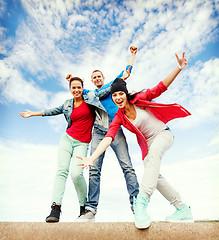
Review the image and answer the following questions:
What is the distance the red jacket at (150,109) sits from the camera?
3.40 metres

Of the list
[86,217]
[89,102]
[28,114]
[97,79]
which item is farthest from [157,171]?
[28,114]

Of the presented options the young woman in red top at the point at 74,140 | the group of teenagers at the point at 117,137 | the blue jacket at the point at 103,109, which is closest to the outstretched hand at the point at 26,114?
the group of teenagers at the point at 117,137

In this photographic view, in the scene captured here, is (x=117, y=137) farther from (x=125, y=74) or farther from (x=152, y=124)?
(x=125, y=74)

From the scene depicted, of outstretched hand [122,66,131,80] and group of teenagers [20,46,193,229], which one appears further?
outstretched hand [122,66,131,80]

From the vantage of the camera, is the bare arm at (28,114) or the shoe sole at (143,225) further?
the bare arm at (28,114)

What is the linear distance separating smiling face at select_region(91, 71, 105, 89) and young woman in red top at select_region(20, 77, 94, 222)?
465 mm

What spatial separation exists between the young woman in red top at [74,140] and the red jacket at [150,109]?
33.5 inches

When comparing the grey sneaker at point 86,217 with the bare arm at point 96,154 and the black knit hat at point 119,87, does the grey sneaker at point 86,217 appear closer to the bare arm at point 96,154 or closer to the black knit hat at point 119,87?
the bare arm at point 96,154

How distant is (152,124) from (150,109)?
0.86 ft

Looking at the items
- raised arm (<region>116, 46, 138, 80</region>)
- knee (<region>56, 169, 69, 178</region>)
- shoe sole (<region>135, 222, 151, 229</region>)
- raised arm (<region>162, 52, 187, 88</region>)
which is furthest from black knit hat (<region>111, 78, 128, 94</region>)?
shoe sole (<region>135, 222, 151, 229</region>)

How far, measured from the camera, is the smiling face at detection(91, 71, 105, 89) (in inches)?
188

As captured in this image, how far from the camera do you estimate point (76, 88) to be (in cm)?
430

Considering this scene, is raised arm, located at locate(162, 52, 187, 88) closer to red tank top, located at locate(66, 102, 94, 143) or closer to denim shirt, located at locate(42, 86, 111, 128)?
denim shirt, located at locate(42, 86, 111, 128)

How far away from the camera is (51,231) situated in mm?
3164
